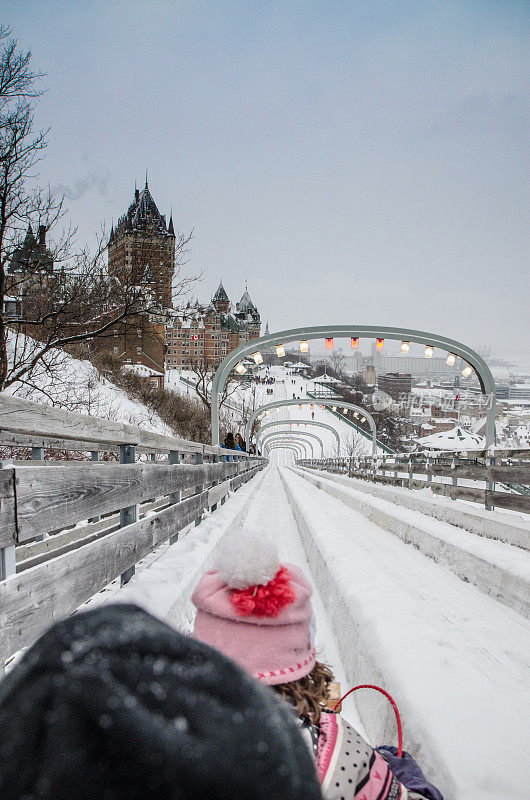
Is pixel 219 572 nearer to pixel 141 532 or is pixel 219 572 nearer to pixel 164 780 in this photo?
pixel 164 780

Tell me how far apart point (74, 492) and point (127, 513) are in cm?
102

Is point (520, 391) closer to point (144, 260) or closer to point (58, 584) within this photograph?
point (144, 260)

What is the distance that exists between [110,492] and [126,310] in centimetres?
812

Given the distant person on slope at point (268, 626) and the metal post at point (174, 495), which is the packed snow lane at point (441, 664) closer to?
the distant person on slope at point (268, 626)

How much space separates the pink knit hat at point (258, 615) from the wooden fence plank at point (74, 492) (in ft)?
3.09

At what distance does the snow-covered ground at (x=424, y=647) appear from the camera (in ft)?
6.10

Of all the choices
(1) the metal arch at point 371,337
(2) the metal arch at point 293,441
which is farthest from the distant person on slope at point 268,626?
(2) the metal arch at point 293,441

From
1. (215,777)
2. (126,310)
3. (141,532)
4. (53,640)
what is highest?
(126,310)

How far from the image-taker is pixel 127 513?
3508 mm

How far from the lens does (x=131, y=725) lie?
47 centimetres

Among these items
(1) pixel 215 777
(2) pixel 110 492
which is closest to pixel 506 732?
(1) pixel 215 777

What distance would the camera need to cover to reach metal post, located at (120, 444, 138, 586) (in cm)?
350

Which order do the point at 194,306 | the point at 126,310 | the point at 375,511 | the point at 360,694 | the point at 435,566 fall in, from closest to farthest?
1. the point at 360,694
2. the point at 435,566
3. the point at 375,511
4. the point at 126,310
5. the point at 194,306

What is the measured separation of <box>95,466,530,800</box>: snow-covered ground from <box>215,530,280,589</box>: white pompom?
1.04 meters
